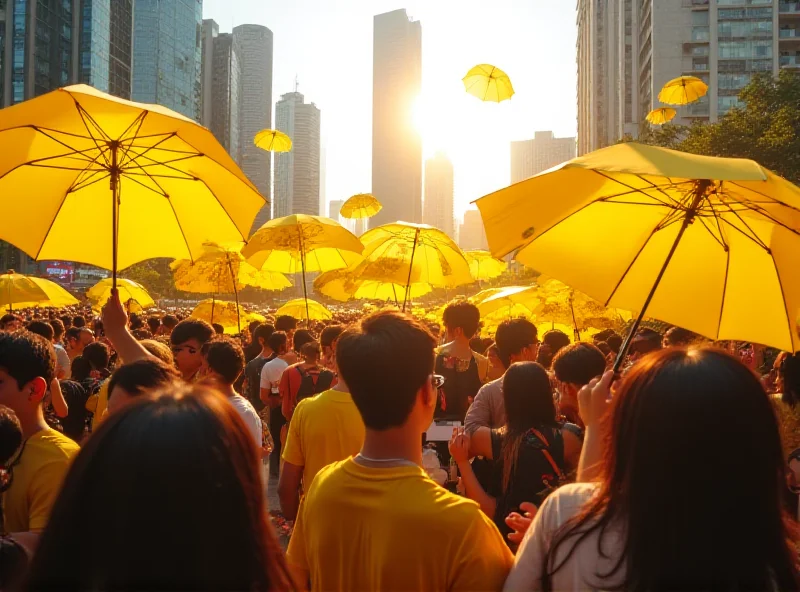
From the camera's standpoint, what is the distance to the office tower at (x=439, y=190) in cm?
15188

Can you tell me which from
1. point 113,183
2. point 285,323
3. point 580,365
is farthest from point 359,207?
point 580,365

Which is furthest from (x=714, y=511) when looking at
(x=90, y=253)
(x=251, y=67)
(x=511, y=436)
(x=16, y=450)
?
(x=251, y=67)

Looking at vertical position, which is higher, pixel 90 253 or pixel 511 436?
pixel 90 253

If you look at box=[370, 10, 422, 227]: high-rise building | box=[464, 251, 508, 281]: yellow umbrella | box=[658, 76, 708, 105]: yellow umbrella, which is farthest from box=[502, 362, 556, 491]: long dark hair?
box=[370, 10, 422, 227]: high-rise building

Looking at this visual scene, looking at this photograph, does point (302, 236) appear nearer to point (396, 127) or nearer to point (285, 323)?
point (285, 323)

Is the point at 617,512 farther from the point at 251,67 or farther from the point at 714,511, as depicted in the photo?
the point at 251,67

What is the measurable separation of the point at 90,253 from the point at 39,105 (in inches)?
43.3

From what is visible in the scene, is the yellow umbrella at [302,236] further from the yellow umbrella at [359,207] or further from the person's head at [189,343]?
the yellow umbrella at [359,207]

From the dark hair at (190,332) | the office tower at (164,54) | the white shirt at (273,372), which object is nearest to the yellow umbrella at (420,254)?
the white shirt at (273,372)

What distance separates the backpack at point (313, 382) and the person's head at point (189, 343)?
4.32ft

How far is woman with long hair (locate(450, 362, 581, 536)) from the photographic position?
328 cm

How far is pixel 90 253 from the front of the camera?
14.7ft

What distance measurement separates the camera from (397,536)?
1.95 m

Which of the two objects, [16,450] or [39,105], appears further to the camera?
[39,105]
